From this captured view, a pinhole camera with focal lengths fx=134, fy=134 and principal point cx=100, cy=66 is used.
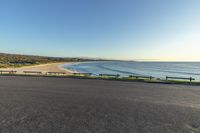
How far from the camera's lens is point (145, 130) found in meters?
4.67

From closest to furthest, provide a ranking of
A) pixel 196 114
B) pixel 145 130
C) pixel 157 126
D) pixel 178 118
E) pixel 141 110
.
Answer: pixel 145 130
pixel 157 126
pixel 178 118
pixel 196 114
pixel 141 110

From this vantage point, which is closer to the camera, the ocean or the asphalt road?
the asphalt road

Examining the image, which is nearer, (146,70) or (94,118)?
(94,118)

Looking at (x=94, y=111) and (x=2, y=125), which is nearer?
(x=2, y=125)

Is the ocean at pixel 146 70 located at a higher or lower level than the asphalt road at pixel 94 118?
lower

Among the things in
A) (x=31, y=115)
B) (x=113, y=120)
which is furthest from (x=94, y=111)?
(x=31, y=115)

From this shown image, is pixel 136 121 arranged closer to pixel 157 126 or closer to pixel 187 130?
pixel 157 126

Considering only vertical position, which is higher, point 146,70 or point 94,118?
point 94,118

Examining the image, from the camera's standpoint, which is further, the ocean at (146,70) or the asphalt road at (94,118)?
the ocean at (146,70)

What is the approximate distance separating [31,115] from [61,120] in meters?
1.53

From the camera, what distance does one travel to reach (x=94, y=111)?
21.1ft

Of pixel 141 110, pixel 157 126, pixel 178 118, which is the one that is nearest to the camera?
pixel 157 126

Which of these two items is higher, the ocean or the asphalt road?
the asphalt road

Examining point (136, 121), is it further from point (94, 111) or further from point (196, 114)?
point (196, 114)
